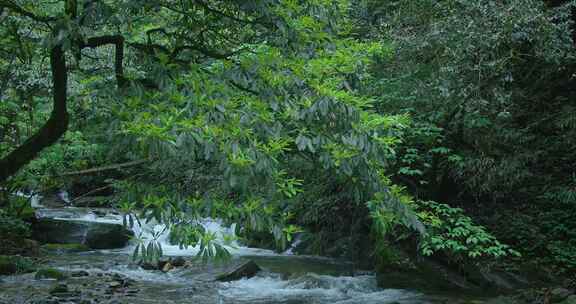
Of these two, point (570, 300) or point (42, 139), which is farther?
point (570, 300)

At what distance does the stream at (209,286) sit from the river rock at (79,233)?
1481mm

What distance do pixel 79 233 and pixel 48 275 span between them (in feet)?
13.4

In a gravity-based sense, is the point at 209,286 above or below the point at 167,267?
below

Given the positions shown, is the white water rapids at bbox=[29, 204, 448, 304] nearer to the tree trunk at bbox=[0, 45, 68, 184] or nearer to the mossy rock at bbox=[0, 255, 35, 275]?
the mossy rock at bbox=[0, 255, 35, 275]

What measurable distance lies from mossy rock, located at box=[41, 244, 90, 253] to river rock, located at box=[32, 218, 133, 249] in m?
0.31

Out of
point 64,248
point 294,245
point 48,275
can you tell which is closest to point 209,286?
point 48,275

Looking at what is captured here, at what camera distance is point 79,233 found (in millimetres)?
14492

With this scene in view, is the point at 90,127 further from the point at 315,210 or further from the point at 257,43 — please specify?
the point at 315,210

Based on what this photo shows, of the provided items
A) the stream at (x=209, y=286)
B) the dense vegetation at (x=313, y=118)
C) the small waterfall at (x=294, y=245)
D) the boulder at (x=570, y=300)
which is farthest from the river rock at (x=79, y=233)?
the boulder at (x=570, y=300)

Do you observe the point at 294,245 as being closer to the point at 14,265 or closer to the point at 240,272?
the point at 240,272

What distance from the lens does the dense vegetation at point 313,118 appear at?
3619 mm

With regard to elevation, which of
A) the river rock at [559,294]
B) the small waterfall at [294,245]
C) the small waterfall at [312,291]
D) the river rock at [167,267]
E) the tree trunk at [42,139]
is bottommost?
the small waterfall at [312,291]

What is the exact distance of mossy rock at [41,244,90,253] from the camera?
44.4 ft

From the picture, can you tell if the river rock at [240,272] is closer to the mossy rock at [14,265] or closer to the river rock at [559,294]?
the mossy rock at [14,265]
